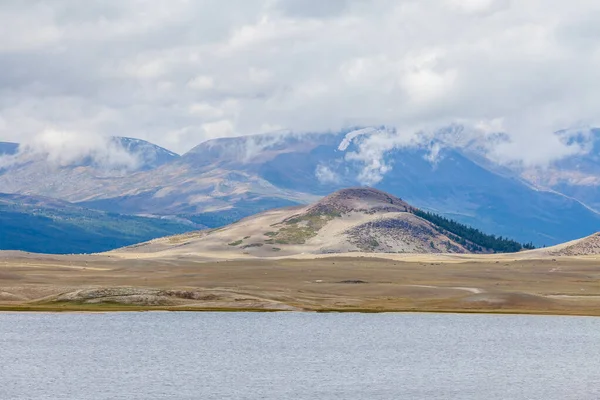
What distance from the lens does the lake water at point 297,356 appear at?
287ft

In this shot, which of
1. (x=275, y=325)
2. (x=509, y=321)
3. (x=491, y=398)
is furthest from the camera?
(x=509, y=321)

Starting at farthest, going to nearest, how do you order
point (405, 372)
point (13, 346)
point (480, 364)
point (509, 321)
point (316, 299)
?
→ point (316, 299)
point (509, 321)
point (13, 346)
point (480, 364)
point (405, 372)

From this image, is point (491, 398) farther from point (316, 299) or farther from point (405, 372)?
point (316, 299)

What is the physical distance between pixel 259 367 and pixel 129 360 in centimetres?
1325

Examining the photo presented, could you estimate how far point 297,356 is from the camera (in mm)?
109375

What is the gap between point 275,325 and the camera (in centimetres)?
14062

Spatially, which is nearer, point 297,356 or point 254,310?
point 297,356

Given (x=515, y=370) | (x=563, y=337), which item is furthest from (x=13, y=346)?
(x=563, y=337)

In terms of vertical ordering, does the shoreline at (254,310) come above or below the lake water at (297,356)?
above

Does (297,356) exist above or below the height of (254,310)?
below

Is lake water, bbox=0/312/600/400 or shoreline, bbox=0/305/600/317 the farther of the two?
shoreline, bbox=0/305/600/317

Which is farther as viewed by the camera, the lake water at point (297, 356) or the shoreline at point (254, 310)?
the shoreline at point (254, 310)

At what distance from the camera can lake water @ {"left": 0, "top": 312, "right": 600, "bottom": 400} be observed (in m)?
87.5

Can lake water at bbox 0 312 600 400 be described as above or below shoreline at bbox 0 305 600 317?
below
